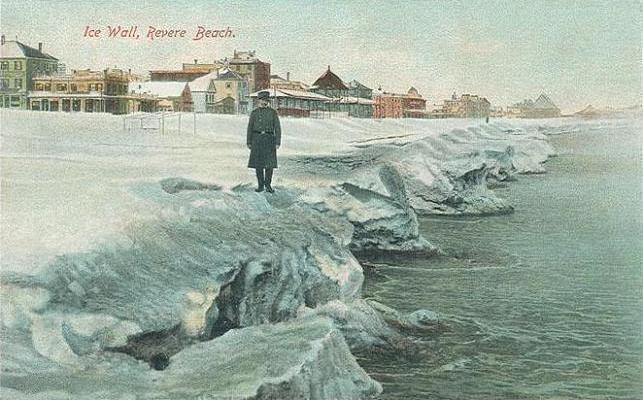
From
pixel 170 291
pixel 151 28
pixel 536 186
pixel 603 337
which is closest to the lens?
pixel 170 291

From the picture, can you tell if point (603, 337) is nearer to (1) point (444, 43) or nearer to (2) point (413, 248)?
(2) point (413, 248)

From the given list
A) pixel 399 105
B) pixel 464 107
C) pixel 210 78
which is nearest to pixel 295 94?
pixel 210 78

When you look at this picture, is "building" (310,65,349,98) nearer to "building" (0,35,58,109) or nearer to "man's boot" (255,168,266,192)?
"man's boot" (255,168,266,192)

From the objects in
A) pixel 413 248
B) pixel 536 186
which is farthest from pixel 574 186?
pixel 413 248

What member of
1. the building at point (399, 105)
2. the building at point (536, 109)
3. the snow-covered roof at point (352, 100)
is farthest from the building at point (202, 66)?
the building at point (536, 109)

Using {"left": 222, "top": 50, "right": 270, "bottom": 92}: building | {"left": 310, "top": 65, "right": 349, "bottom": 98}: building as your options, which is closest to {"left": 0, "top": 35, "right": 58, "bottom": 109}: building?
{"left": 222, "top": 50, "right": 270, "bottom": 92}: building

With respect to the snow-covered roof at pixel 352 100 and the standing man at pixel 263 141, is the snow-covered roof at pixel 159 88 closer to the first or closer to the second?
the standing man at pixel 263 141

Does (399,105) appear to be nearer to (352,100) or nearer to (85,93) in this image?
(352,100)
